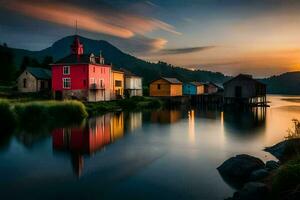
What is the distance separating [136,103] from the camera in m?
68.4

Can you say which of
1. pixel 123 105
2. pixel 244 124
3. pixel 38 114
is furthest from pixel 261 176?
pixel 123 105

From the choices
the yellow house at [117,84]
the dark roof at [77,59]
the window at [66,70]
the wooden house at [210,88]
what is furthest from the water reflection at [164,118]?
the wooden house at [210,88]

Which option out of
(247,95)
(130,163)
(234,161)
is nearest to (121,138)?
(130,163)

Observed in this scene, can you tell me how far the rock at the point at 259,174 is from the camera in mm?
15164

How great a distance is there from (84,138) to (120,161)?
32.1 ft

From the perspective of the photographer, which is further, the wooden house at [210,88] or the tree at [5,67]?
the wooden house at [210,88]

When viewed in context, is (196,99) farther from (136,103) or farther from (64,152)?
(64,152)

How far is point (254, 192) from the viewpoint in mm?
12789

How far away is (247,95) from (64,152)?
56.5 metres

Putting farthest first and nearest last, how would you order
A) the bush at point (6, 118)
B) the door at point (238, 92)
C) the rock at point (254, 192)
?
the door at point (238, 92)
the bush at point (6, 118)
the rock at point (254, 192)

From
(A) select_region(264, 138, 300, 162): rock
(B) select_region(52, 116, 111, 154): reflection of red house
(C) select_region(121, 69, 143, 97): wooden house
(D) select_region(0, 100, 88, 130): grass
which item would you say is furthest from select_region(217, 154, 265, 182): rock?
(C) select_region(121, 69, 143, 97): wooden house

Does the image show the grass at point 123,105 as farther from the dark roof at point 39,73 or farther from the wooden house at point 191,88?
the wooden house at point 191,88

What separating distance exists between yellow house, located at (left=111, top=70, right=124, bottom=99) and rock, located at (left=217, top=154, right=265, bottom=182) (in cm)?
5439

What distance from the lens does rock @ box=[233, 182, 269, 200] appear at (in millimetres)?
12625
